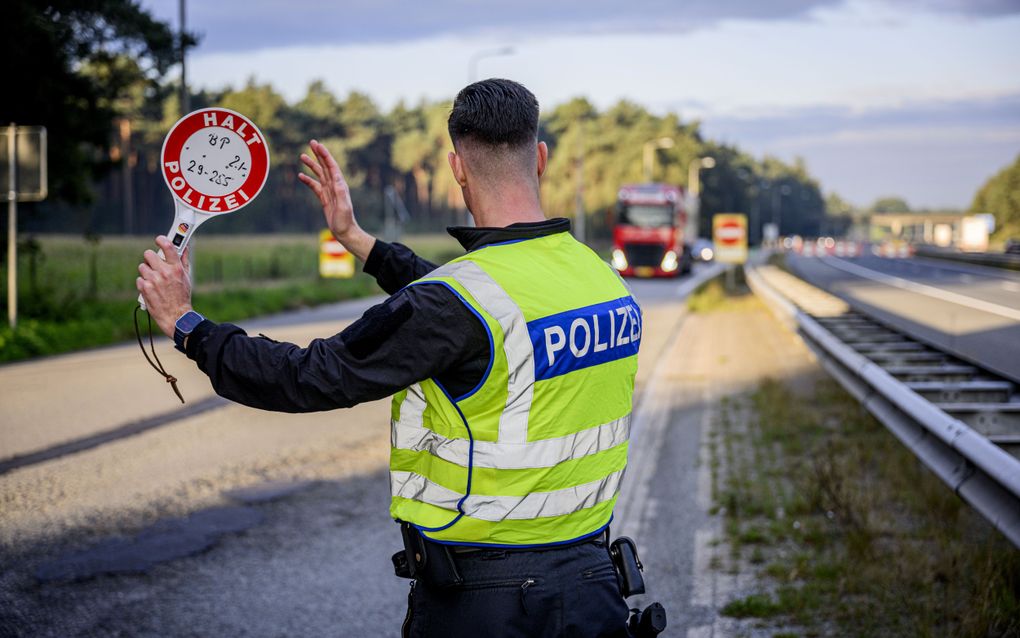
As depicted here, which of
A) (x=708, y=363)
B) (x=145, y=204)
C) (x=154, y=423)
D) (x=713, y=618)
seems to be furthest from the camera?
(x=145, y=204)

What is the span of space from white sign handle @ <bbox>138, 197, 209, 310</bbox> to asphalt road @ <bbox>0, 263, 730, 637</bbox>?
2.60 metres

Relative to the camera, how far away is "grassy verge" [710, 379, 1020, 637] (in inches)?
190

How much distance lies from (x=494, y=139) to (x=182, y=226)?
0.79m

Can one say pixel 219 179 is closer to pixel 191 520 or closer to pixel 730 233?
pixel 191 520

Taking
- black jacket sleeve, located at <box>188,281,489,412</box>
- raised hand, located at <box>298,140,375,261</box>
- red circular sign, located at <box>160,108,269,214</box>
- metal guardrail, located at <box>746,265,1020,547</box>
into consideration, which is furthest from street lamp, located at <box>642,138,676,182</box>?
black jacket sleeve, located at <box>188,281,489,412</box>

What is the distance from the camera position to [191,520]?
670 centimetres

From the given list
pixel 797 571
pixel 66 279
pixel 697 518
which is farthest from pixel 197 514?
pixel 66 279

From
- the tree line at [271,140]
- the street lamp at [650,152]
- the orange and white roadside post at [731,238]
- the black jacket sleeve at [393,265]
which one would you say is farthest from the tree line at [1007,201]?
the black jacket sleeve at [393,265]

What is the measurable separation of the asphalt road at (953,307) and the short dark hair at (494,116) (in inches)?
212

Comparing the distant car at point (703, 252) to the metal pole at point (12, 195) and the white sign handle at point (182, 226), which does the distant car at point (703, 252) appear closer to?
the metal pole at point (12, 195)

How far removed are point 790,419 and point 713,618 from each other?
17.4ft

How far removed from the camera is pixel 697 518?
7039 millimetres

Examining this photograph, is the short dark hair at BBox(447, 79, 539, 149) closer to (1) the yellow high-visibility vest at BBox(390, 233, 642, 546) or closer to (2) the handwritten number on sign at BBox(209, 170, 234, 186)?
(1) the yellow high-visibility vest at BBox(390, 233, 642, 546)

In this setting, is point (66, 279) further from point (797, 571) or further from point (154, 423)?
point (797, 571)
